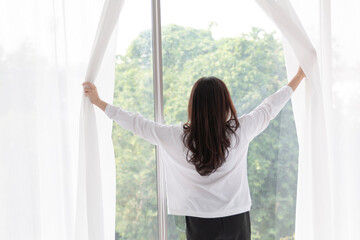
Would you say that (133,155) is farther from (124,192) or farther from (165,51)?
(165,51)

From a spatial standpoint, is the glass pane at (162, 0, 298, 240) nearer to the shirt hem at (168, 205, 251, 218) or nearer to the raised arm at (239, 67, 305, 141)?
the raised arm at (239, 67, 305, 141)

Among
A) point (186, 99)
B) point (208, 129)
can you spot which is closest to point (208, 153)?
point (208, 129)

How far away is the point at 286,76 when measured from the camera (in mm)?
1828

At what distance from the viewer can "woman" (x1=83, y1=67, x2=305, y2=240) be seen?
4.83 ft

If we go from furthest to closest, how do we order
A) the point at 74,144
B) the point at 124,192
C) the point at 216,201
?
the point at 124,192, the point at 74,144, the point at 216,201

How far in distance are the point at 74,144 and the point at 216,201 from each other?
73 centimetres

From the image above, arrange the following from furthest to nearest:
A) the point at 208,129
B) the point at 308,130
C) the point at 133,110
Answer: the point at 133,110
the point at 308,130
the point at 208,129

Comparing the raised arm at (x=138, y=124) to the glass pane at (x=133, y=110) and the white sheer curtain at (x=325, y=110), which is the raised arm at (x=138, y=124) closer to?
the glass pane at (x=133, y=110)

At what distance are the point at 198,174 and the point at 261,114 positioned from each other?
0.40 metres

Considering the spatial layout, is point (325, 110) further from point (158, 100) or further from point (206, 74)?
point (158, 100)

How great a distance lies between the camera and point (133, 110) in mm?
1824

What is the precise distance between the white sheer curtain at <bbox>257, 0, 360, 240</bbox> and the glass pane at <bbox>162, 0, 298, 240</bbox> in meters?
0.12

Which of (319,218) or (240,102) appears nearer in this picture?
(319,218)

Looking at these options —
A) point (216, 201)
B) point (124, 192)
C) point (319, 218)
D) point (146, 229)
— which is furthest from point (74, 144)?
point (319, 218)
